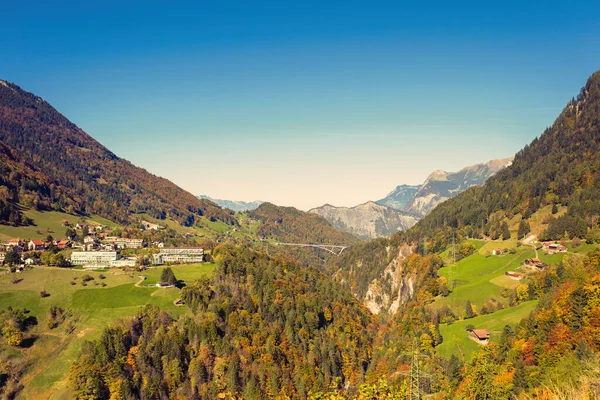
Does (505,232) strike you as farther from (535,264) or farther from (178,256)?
(178,256)

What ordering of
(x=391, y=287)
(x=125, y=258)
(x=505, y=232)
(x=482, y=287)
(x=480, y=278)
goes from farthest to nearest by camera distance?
(x=391, y=287) < (x=505, y=232) < (x=125, y=258) < (x=480, y=278) < (x=482, y=287)

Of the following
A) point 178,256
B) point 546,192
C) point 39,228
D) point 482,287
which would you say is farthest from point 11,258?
point 546,192

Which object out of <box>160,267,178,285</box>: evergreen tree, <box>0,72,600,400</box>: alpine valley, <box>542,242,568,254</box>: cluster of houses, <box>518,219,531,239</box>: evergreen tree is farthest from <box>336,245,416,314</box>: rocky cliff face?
<box>160,267,178,285</box>: evergreen tree

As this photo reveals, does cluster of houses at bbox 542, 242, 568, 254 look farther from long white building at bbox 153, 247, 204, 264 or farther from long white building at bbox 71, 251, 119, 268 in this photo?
long white building at bbox 71, 251, 119, 268

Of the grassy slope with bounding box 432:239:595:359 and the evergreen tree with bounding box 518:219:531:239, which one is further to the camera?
the evergreen tree with bounding box 518:219:531:239

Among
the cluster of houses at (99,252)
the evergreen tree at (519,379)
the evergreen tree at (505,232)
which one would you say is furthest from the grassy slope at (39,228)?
the evergreen tree at (505,232)
